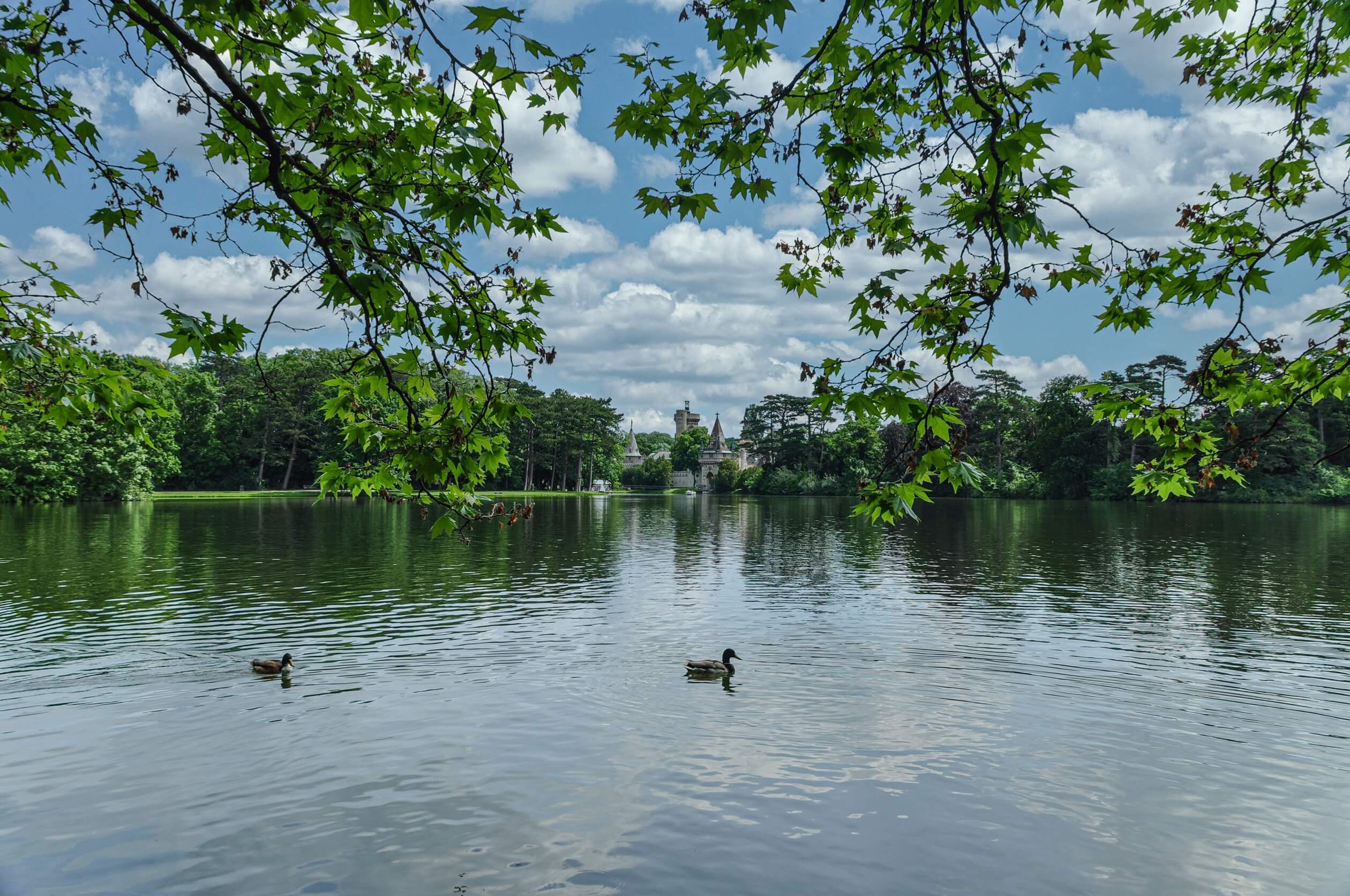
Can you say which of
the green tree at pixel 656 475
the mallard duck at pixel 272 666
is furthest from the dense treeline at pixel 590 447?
the green tree at pixel 656 475

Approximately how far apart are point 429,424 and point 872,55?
468 centimetres

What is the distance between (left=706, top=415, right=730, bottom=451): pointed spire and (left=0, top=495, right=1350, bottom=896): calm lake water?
160 m

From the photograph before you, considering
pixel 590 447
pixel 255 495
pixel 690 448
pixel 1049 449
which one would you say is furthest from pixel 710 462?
pixel 255 495

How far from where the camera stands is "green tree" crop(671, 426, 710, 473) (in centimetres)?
19212

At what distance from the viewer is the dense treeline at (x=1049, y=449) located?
78.2 m

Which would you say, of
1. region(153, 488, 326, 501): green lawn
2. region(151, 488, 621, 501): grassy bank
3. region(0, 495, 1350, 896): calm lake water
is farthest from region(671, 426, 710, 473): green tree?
region(0, 495, 1350, 896): calm lake water

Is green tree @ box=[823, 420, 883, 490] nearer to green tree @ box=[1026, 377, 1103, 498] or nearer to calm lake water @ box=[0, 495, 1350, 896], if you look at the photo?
green tree @ box=[1026, 377, 1103, 498]

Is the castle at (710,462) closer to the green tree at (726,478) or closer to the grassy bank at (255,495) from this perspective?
the green tree at (726,478)

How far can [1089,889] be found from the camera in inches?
276

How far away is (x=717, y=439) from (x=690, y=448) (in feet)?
35.5

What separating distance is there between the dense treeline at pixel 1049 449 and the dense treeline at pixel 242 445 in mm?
28035

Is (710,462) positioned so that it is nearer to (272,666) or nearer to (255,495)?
(255,495)

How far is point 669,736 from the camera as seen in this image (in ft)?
35.5

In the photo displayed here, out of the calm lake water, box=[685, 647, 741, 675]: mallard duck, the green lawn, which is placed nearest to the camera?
the calm lake water
